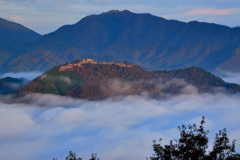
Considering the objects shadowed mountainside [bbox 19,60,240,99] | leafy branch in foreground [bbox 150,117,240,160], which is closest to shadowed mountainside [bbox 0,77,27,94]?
shadowed mountainside [bbox 19,60,240,99]

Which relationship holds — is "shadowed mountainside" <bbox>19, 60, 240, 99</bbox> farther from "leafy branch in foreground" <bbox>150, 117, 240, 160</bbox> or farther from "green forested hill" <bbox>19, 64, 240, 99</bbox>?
"leafy branch in foreground" <bbox>150, 117, 240, 160</bbox>

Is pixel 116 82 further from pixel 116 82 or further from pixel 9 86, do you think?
pixel 9 86

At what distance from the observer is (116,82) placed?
601 ft

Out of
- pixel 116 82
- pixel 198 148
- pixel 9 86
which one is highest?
pixel 116 82

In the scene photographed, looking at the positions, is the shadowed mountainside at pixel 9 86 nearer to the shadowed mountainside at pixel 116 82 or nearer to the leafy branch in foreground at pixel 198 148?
the shadowed mountainside at pixel 116 82

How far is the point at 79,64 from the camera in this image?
175125 mm

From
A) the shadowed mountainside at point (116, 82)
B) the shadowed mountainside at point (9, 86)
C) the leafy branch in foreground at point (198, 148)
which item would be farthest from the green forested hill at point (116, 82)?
Result: the leafy branch in foreground at point (198, 148)

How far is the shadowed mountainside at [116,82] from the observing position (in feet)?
552

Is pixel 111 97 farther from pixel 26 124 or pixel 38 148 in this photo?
pixel 38 148

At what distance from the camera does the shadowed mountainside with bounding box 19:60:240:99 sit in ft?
552

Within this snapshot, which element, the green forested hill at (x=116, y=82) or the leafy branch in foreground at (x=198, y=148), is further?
the green forested hill at (x=116, y=82)

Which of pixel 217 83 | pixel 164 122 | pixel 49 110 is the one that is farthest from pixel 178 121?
pixel 49 110

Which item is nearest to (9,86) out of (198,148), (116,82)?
(116,82)

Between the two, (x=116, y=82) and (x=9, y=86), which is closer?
(x=9, y=86)
